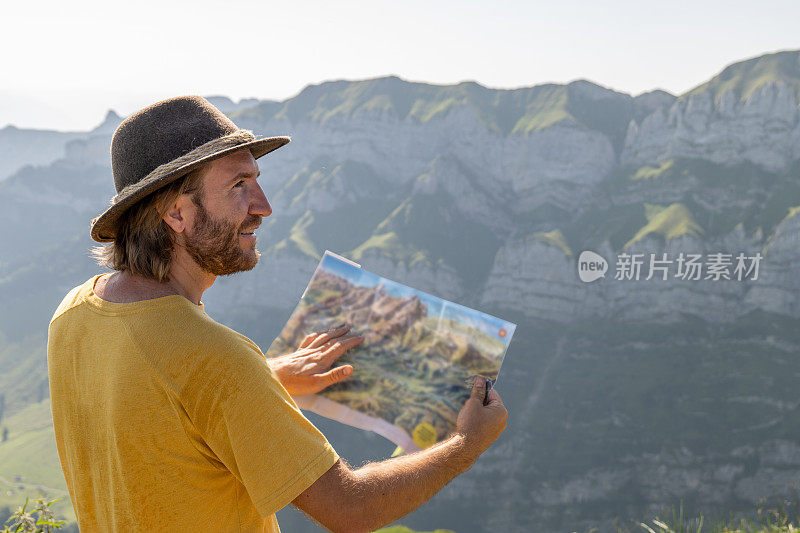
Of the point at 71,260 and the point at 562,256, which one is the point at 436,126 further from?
the point at 71,260

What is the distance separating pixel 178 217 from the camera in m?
2.40

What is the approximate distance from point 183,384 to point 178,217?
729 mm

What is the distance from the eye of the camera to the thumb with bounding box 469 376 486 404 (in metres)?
3.15

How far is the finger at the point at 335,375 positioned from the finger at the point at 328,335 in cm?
26

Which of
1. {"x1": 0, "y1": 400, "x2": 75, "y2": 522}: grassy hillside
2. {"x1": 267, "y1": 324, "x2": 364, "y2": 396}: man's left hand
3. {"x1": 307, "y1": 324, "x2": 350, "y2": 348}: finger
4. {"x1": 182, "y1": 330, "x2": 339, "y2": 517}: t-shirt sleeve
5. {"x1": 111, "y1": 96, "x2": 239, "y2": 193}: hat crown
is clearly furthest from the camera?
{"x1": 0, "y1": 400, "x2": 75, "y2": 522}: grassy hillside

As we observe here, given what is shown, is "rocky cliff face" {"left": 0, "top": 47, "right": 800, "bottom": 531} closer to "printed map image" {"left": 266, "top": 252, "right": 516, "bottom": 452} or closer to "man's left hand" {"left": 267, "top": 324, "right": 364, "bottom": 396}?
"printed map image" {"left": 266, "top": 252, "right": 516, "bottom": 452}

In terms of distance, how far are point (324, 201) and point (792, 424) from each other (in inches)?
5100

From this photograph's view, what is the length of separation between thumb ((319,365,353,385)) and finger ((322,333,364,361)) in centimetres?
12

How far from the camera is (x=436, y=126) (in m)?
187

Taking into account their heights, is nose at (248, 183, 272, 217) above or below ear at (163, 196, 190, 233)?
above

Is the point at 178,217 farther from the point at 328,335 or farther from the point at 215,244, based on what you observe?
the point at 328,335

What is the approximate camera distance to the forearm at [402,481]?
2.20m

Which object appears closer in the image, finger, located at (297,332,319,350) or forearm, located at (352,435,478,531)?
forearm, located at (352,435,478,531)

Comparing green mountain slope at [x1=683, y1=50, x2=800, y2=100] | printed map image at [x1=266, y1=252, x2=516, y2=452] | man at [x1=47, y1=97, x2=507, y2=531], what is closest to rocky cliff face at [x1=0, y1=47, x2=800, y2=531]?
green mountain slope at [x1=683, y1=50, x2=800, y2=100]
